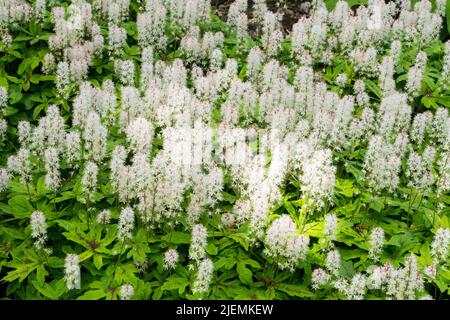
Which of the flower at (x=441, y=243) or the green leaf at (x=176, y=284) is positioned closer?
the green leaf at (x=176, y=284)

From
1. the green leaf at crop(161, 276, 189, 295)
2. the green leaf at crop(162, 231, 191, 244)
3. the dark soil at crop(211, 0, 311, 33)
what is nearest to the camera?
the green leaf at crop(161, 276, 189, 295)

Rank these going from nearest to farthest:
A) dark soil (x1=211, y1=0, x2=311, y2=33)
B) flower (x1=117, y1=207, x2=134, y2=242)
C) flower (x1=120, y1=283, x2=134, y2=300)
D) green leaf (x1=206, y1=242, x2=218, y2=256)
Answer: flower (x1=120, y1=283, x2=134, y2=300) < flower (x1=117, y1=207, x2=134, y2=242) < green leaf (x1=206, y1=242, x2=218, y2=256) < dark soil (x1=211, y1=0, x2=311, y2=33)

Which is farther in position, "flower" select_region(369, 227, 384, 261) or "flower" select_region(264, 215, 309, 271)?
"flower" select_region(369, 227, 384, 261)

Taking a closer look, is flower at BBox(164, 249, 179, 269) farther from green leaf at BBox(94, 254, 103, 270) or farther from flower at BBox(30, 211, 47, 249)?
flower at BBox(30, 211, 47, 249)

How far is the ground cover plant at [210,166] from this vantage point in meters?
6.27

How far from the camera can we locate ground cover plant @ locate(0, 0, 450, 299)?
6266mm

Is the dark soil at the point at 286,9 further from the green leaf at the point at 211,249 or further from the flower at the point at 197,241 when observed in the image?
the flower at the point at 197,241

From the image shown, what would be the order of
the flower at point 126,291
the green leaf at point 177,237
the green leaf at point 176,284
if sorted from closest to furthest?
the flower at point 126,291, the green leaf at point 176,284, the green leaf at point 177,237

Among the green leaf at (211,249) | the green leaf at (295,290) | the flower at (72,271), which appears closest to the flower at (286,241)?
the green leaf at (295,290)

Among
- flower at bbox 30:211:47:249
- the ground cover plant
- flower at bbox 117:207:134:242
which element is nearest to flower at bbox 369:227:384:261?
the ground cover plant

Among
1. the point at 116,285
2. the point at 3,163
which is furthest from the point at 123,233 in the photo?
the point at 3,163

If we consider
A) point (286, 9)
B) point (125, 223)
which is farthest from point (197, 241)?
point (286, 9)

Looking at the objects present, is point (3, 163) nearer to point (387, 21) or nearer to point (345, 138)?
point (345, 138)

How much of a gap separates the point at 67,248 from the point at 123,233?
733 millimetres
